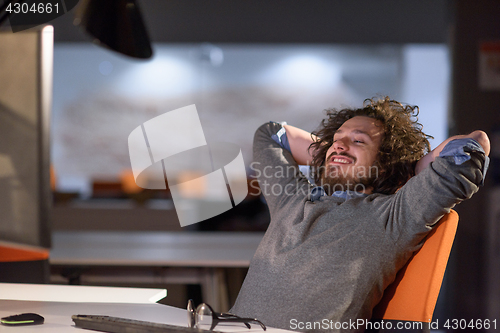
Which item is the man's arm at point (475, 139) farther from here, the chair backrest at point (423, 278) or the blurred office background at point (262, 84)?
the blurred office background at point (262, 84)

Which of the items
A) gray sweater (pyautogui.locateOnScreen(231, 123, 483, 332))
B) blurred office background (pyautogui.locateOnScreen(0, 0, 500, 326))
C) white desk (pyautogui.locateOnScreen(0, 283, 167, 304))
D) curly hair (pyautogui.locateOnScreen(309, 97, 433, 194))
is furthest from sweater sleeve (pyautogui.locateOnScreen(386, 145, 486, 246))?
blurred office background (pyautogui.locateOnScreen(0, 0, 500, 326))

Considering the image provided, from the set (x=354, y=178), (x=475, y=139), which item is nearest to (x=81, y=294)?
(x=354, y=178)

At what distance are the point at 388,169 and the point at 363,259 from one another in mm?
272

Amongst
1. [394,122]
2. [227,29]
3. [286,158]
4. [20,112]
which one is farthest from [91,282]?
[227,29]

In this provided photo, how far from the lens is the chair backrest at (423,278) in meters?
0.98

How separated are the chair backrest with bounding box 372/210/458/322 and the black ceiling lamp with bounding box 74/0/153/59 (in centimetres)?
106

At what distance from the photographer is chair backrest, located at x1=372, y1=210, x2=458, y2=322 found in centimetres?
98

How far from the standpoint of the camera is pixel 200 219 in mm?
4059

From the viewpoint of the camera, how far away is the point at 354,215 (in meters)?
1.07

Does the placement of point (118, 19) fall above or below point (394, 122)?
above

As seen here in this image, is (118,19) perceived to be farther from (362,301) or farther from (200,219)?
(200,219)

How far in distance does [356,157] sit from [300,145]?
0.91 feet

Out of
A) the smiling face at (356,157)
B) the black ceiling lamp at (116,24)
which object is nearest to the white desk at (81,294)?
the smiling face at (356,157)

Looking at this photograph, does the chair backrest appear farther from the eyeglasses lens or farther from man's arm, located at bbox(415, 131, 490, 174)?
the eyeglasses lens
